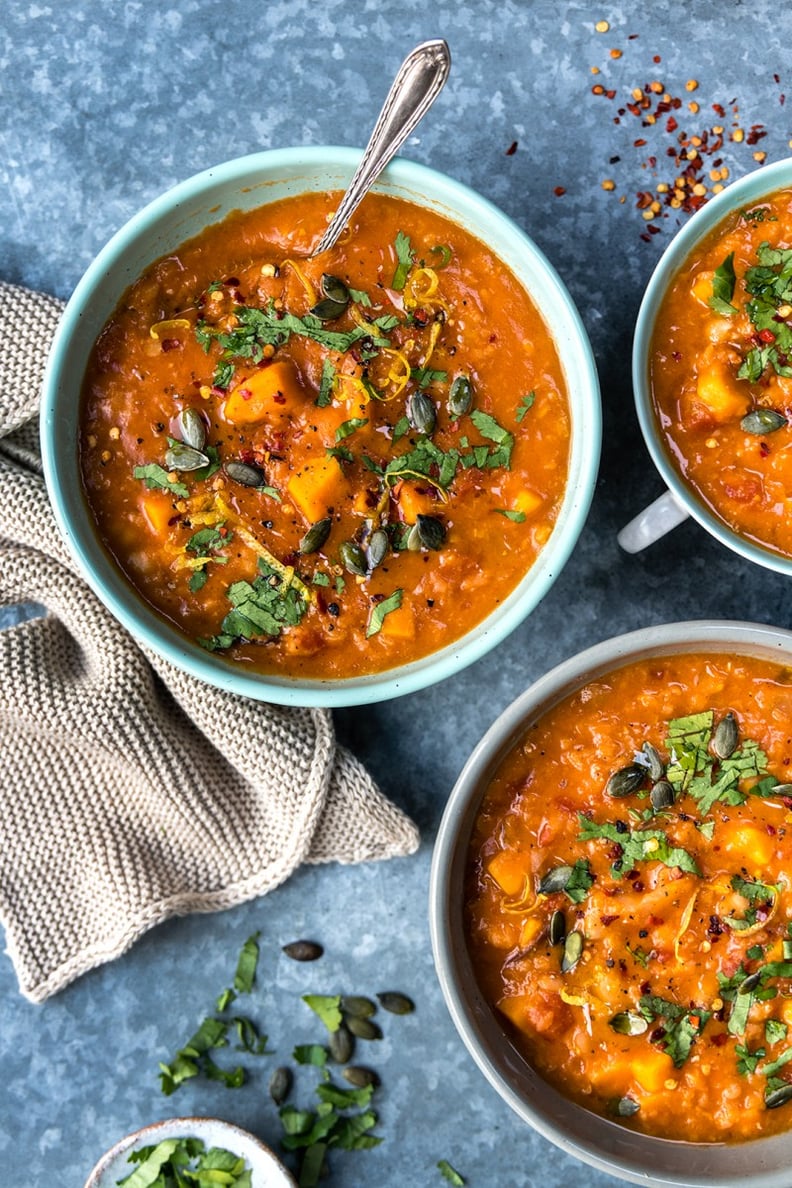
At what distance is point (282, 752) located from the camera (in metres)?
3.27

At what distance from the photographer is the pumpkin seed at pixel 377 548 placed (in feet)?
9.32

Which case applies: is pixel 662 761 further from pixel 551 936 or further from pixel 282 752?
pixel 282 752

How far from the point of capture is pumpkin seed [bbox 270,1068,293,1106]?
3500 mm

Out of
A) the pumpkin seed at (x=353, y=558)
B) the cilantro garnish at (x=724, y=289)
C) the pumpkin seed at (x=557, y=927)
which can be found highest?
the cilantro garnish at (x=724, y=289)

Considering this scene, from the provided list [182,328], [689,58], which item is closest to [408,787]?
[182,328]

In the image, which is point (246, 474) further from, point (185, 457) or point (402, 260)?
point (402, 260)

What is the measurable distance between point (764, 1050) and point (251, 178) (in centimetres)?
270

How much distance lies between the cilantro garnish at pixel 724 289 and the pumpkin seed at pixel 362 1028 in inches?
92.7

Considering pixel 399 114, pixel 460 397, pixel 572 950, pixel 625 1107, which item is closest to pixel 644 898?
pixel 572 950

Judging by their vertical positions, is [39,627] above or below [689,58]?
below

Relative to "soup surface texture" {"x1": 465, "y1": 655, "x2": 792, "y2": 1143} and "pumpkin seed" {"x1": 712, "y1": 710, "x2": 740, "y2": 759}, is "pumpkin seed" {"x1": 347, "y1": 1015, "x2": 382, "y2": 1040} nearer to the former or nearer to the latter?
"soup surface texture" {"x1": 465, "y1": 655, "x2": 792, "y2": 1143}

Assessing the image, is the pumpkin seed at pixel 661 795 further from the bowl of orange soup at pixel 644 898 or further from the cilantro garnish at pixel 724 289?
the cilantro garnish at pixel 724 289

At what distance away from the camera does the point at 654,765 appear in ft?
9.82

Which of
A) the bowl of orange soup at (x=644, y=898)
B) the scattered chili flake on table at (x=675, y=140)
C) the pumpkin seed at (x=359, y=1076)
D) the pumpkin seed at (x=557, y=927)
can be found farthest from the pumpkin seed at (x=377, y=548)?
the pumpkin seed at (x=359, y=1076)
